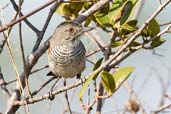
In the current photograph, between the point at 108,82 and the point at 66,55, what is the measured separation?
122cm

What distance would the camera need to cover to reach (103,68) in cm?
141

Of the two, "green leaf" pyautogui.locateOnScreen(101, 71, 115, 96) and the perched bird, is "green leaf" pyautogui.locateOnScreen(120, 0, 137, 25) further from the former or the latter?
the perched bird

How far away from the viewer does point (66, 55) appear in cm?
268

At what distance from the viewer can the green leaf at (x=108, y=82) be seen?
1444 mm

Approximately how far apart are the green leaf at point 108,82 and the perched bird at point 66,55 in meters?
1.06

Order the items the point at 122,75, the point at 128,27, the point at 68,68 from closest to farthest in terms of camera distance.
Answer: the point at 122,75 < the point at 128,27 < the point at 68,68

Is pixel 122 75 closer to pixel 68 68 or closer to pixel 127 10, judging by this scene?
pixel 127 10

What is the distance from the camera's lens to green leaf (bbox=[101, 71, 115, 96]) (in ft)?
4.74

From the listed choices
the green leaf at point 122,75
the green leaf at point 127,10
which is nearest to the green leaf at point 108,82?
the green leaf at point 122,75

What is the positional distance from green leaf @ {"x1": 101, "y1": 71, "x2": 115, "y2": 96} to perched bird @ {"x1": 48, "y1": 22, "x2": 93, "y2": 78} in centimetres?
106

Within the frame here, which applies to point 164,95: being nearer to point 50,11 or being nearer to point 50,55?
point 50,11

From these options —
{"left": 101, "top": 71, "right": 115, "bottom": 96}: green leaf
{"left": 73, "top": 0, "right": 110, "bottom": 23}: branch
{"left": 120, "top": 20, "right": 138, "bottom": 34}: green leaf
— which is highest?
{"left": 73, "top": 0, "right": 110, "bottom": 23}: branch

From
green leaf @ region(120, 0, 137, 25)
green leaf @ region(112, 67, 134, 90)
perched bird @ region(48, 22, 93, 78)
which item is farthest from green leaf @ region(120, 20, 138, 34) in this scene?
perched bird @ region(48, 22, 93, 78)

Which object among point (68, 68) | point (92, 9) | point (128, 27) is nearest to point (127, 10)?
point (128, 27)
